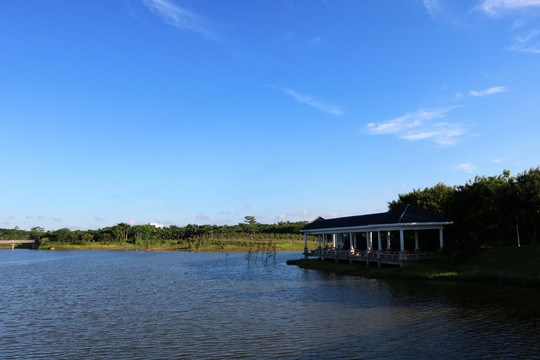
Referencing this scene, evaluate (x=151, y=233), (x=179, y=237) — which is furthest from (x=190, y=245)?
(x=151, y=233)

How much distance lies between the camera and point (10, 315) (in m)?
26.4

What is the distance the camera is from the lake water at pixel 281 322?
16812 millimetres

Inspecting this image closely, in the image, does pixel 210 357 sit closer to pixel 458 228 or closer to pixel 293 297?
pixel 293 297

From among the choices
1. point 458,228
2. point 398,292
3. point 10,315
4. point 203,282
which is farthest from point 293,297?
point 458,228

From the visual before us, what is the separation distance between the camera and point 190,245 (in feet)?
433

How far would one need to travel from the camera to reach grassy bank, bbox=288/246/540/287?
3156 centimetres

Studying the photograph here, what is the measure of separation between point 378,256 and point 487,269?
12.4 metres

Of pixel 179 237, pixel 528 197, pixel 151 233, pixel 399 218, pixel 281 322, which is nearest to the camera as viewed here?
pixel 281 322

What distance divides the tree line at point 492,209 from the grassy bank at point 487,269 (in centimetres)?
219

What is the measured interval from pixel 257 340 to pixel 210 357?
3.04m

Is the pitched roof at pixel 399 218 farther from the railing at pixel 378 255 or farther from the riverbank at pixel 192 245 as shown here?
the riverbank at pixel 192 245

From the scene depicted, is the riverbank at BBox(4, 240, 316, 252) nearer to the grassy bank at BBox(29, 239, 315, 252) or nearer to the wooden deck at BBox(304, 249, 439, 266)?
the grassy bank at BBox(29, 239, 315, 252)

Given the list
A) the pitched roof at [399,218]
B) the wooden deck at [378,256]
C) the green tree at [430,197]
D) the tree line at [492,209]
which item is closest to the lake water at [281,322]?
the wooden deck at [378,256]

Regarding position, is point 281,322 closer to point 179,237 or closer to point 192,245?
point 192,245
